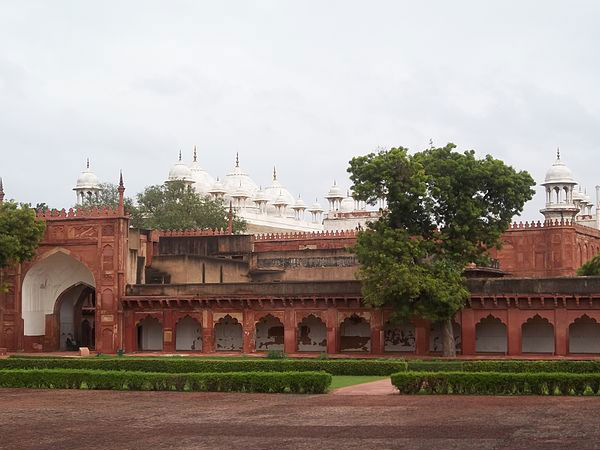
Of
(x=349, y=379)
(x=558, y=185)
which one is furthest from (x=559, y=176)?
(x=349, y=379)

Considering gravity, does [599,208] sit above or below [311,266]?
above

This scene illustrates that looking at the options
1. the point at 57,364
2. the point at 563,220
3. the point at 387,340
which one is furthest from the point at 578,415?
the point at 563,220

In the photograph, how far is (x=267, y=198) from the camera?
82.5 meters

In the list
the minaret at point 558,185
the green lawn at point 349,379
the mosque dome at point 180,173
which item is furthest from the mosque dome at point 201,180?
the green lawn at point 349,379

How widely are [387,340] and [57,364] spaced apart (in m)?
13.3

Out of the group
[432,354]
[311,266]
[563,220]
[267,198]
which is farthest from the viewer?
[267,198]

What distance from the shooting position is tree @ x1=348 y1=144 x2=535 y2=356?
114 feet

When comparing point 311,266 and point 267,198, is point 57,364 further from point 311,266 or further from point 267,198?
point 267,198

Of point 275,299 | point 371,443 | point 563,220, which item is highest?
point 563,220

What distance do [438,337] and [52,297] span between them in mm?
15697

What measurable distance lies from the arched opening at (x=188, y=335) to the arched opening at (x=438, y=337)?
902cm

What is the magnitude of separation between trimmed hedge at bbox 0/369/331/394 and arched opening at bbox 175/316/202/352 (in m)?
14.9

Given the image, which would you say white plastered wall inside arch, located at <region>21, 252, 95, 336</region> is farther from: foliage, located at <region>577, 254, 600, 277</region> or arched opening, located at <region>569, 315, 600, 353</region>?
foliage, located at <region>577, 254, 600, 277</region>

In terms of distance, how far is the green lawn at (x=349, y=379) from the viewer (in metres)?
26.5
